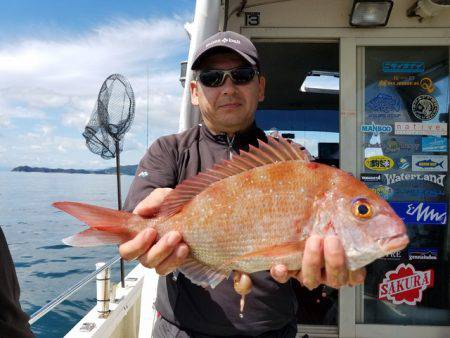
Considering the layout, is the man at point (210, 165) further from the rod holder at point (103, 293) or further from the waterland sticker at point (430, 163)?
Result: the waterland sticker at point (430, 163)

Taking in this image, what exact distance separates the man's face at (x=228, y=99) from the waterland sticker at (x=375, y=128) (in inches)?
81.3

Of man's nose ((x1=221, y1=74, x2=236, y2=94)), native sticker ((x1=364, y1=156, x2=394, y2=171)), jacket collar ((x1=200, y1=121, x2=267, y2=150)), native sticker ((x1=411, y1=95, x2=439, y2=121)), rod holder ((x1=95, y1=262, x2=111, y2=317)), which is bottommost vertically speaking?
rod holder ((x1=95, y1=262, x2=111, y2=317))

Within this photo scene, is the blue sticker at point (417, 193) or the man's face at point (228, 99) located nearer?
the man's face at point (228, 99)

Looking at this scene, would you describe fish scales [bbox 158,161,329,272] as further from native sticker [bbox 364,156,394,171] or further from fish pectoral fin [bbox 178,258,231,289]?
native sticker [bbox 364,156,394,171]

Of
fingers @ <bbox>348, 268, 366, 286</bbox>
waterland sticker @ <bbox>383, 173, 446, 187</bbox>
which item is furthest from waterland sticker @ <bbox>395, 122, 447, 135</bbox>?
fingers @ <bbox>348, 268, 366, 286</bbox>

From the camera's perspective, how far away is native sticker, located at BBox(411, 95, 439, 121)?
12.5 feet

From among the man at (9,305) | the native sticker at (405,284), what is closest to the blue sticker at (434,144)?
the native sticker at (405,284)

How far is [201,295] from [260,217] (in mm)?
598

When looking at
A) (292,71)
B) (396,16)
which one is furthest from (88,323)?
(292,71)

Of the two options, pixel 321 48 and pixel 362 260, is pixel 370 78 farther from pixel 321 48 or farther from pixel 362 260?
pixel 362 260

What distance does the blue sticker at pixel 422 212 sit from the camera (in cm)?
378

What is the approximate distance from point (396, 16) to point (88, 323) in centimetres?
373

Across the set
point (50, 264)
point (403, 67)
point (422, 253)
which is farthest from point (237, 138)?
point (50, 264)

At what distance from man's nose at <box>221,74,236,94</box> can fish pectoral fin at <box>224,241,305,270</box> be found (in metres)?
0.78
